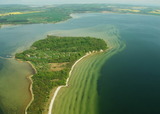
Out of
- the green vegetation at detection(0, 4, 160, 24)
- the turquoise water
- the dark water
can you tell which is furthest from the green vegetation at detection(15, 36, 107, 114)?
the green vegetation at detection(0, 4, 160, 24)

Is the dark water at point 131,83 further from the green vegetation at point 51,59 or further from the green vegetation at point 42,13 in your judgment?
the green vegetation at point 42,13

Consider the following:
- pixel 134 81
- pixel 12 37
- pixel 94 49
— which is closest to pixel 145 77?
pixel 134 81

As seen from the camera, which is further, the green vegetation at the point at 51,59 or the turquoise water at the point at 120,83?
the green vegetation at the point at 51,59

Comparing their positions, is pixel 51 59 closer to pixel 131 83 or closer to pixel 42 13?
pixel 131 83

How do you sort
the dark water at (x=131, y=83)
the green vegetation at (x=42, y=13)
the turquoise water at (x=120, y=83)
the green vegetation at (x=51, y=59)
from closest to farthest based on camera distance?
the dark water at (x=131, y=83) < the turquoise water at (x=120, y=83) < the green vegetation at (x=51, y=59) < the green vegetation at (x=42, y=13)

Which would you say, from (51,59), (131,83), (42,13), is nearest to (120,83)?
(131,83)

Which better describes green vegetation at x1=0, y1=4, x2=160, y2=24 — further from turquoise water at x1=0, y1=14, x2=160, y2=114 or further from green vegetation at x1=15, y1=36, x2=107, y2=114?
turquoise water at x1=0, y1=14, x2=160, y2=114

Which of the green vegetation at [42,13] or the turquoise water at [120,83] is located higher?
the green vegetation at [42,13]

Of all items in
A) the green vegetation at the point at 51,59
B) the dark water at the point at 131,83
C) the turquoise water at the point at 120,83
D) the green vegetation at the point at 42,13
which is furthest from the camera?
the green vegetation at the point at 42,13

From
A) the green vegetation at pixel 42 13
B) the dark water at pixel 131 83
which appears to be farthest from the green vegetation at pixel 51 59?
the green vegetation at pixel 42 13
